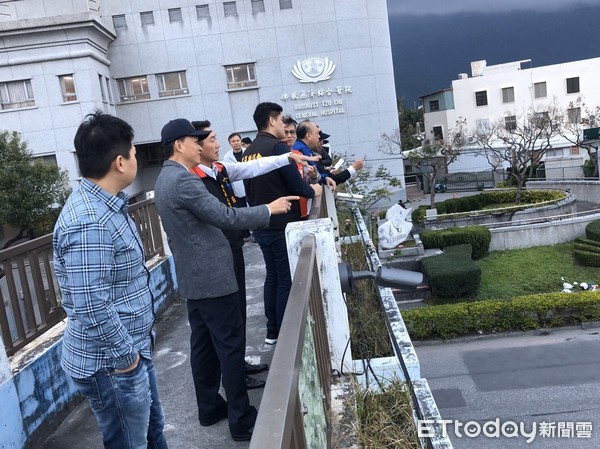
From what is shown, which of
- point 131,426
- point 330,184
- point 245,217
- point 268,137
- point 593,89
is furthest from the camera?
point 593,89

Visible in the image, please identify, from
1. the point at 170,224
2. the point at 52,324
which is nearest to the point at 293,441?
the point at 170,224

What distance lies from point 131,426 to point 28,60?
2157 centimetres

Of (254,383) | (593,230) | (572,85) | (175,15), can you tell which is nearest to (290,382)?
(254,383)

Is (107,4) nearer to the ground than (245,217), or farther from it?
farther from it

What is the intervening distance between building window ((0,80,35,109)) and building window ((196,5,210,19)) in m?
7.53

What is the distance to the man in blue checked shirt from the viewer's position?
1.78m

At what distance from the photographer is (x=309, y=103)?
22.6 m

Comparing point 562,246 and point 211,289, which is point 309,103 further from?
point 211,289

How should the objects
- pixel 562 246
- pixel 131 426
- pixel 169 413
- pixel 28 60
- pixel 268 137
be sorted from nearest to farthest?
pixel 131 426
pixel 169 413
pixel 268 137
pixel 562 246
pixel 28 60

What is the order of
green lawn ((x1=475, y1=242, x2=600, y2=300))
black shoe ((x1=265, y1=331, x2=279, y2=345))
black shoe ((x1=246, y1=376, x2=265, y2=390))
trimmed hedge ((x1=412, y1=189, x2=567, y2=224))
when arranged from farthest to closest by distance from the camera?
trimmed hedge ((x1=412, y1=189, x2=567, y2=224))
green lawn ((x1=475, y1=242, x2=600, y2=300))
black shoe ((x1=265, y1=331, x2=279, y2=345))
black shoe ((x1=246, y1=376, x2=265, y2=390))

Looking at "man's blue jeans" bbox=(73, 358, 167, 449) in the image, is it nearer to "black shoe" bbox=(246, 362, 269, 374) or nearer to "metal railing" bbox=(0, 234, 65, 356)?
"metal railing" bbox=(0, 234, 65, 356)

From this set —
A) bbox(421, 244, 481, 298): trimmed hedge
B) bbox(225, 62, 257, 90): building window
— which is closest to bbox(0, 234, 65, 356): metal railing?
bbox(421, 244, 481, 298): trimmed hedge

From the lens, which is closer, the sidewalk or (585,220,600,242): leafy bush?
the sidewalk

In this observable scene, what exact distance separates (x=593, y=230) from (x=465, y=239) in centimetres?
421
